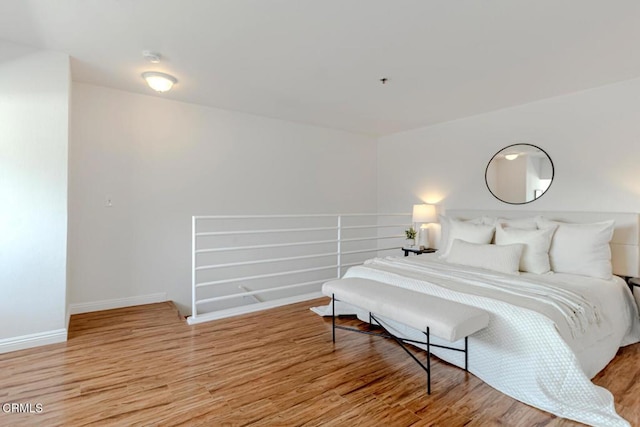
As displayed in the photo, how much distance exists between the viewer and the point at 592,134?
10.9 feet

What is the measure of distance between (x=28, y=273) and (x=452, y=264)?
3.63 meters

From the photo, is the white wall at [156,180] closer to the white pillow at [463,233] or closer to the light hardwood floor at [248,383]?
the light hardwood floor at [248,383]

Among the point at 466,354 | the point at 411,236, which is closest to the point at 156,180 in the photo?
the point at 411,236

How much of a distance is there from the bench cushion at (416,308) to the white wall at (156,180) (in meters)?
2.09

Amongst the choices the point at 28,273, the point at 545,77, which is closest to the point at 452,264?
the point at 545,77

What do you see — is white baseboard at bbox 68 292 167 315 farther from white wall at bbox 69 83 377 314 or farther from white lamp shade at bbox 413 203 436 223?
white lamp shade at bbox 413 203 436 223

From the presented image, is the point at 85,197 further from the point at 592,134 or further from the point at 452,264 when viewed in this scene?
the point at 592,134

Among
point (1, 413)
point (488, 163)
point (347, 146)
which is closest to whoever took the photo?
point (1, 413)

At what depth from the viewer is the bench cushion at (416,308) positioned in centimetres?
192

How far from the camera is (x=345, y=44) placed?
8.00 feet

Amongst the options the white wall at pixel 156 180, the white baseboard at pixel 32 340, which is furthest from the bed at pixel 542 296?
the white baseboard at pixel 32 340
